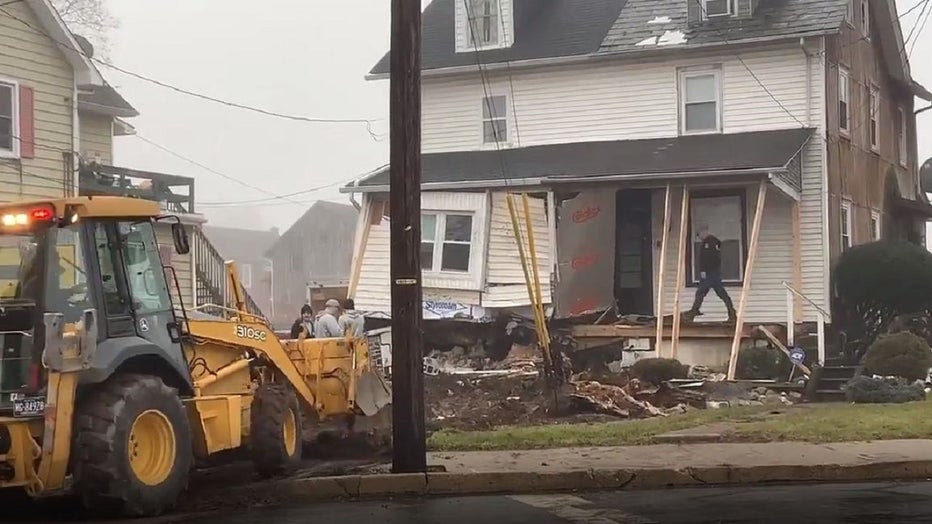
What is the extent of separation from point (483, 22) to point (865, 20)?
8.59m

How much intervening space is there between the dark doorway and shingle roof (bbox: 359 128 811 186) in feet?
3.58

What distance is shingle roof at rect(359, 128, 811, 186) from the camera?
827 inches

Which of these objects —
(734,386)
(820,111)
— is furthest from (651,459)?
(820,111)

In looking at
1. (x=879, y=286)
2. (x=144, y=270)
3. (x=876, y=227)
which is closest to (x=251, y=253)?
(x=876, y=227)

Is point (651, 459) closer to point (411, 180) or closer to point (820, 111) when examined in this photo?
point (411, 180)

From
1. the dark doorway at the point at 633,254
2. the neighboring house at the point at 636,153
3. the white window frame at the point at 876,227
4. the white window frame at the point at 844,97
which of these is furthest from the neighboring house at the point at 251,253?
the white window frame at the point at 844,97

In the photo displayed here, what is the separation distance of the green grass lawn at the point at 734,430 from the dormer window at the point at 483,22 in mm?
12287

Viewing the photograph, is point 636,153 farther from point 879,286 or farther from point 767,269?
point 879,286

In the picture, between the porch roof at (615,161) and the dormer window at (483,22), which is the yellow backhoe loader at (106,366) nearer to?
the porch roof at (615,161)

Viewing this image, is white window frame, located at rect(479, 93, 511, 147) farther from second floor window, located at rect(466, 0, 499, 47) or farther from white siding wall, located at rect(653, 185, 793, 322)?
white siding wall, located at rect(653, 185, 793, 322)

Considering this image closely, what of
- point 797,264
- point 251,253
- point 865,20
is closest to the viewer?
point 797,264

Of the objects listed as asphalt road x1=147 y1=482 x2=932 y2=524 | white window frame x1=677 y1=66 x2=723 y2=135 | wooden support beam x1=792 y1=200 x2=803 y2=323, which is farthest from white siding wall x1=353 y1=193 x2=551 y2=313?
asphalt road x1=147 y1=482 x2=932 y2=524

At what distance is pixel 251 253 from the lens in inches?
2259

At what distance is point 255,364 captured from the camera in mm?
11156
